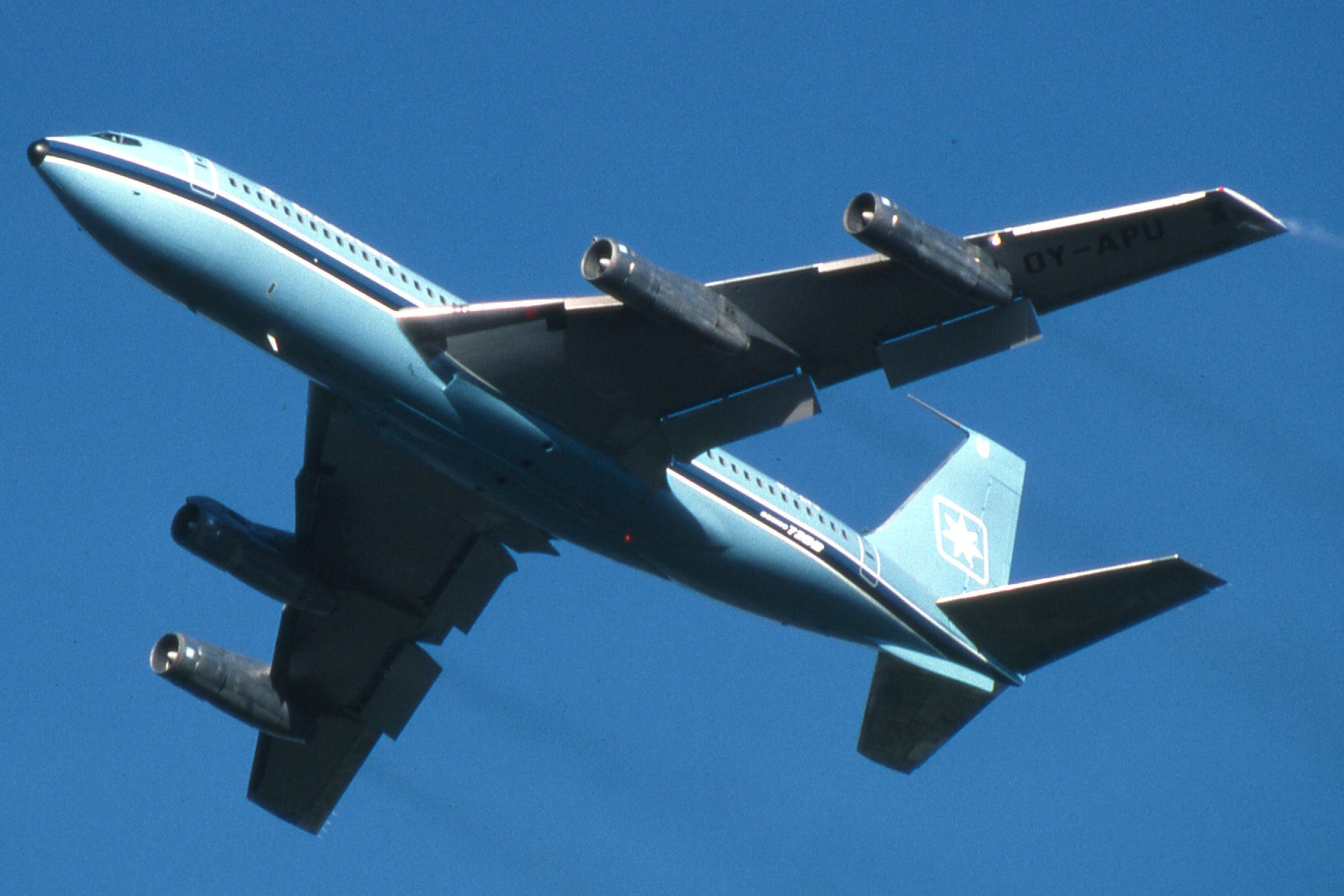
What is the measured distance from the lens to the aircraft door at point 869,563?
33812mm

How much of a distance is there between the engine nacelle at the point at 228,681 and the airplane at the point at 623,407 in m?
0.06

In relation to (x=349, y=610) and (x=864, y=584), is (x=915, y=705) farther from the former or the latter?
(x=349, y=610)

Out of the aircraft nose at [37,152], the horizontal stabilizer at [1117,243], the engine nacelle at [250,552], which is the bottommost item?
the engine nacelle at [250,552]

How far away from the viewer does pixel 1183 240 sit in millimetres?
27781

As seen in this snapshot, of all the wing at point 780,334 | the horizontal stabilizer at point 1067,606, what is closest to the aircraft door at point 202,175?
the wing at point 780,334

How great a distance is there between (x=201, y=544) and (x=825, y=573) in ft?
39.3

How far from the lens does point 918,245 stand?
2736 centimetres

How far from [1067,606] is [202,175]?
17316 mm

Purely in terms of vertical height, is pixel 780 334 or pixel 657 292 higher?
pixel 780 334

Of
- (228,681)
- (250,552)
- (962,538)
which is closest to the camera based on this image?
(250,552)

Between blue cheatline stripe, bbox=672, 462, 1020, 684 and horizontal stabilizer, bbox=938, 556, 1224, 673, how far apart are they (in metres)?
0.28

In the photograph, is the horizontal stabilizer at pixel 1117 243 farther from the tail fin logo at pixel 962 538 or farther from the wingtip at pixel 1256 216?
the tail fin logo at pixel 962 538

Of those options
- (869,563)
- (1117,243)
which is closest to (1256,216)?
(1117,243)

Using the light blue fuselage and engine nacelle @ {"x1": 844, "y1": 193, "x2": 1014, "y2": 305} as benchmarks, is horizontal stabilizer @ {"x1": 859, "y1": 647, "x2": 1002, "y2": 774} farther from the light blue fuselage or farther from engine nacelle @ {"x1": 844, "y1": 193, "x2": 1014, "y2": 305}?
engine nacelle @ {"x1": 844, "y1": 193, "x2": 1014, "y2": 305}
